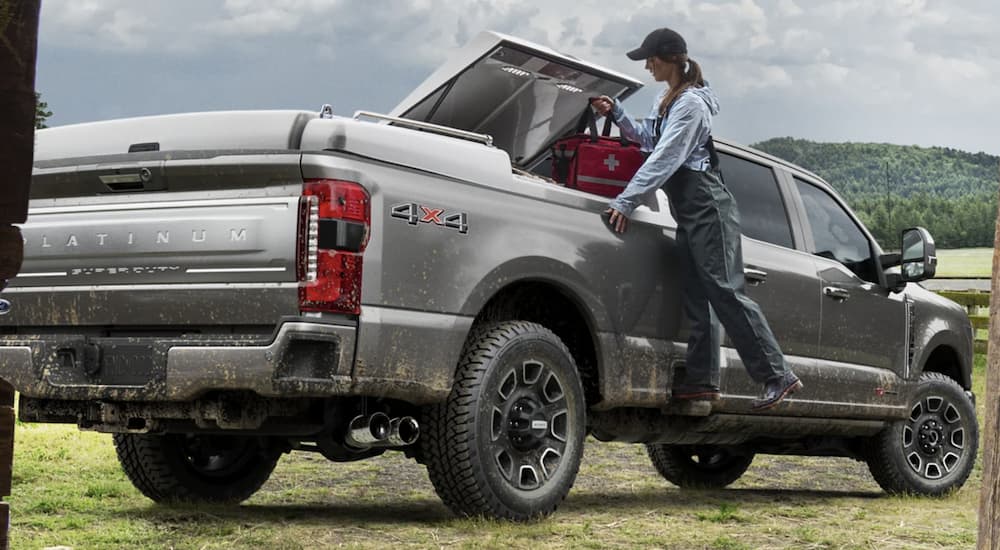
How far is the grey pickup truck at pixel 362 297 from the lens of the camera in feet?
15.9

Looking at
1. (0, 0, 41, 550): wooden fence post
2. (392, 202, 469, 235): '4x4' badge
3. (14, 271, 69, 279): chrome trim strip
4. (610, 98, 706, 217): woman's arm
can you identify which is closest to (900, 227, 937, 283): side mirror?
(610, 98, 706, 217): woman's arm

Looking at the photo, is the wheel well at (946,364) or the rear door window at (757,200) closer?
the rear door window at (757,200)

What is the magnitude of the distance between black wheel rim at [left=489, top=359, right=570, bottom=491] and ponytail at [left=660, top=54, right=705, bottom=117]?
6.02 feet

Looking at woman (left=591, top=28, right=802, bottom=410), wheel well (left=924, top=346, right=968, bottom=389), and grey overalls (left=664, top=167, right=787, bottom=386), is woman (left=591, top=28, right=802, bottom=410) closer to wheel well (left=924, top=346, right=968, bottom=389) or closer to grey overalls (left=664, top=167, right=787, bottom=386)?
grey overalls (left=664, top=167, right=787, bottom=386)

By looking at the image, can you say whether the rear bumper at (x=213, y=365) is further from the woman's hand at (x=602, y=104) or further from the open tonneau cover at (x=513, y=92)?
the woman's hand at (x=602, y=104)

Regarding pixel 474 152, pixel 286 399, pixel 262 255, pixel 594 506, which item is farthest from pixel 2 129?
pixel 594 506

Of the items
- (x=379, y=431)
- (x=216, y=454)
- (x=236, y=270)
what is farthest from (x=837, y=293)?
(x=236, y=270)

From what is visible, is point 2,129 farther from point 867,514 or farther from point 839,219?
point 839,219

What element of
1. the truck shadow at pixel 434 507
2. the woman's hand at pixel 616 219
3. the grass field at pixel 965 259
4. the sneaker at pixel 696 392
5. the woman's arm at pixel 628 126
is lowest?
the truck shadow at pixel 434 507

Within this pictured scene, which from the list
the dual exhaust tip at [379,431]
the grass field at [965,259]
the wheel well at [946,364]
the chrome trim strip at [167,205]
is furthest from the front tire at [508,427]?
the grass field at [965,259]

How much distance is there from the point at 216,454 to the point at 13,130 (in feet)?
16.6

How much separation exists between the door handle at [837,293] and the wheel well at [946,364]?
4.71ft

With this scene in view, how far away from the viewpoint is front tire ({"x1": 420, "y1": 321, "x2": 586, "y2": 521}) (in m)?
5.30

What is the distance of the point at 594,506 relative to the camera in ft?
22.2
